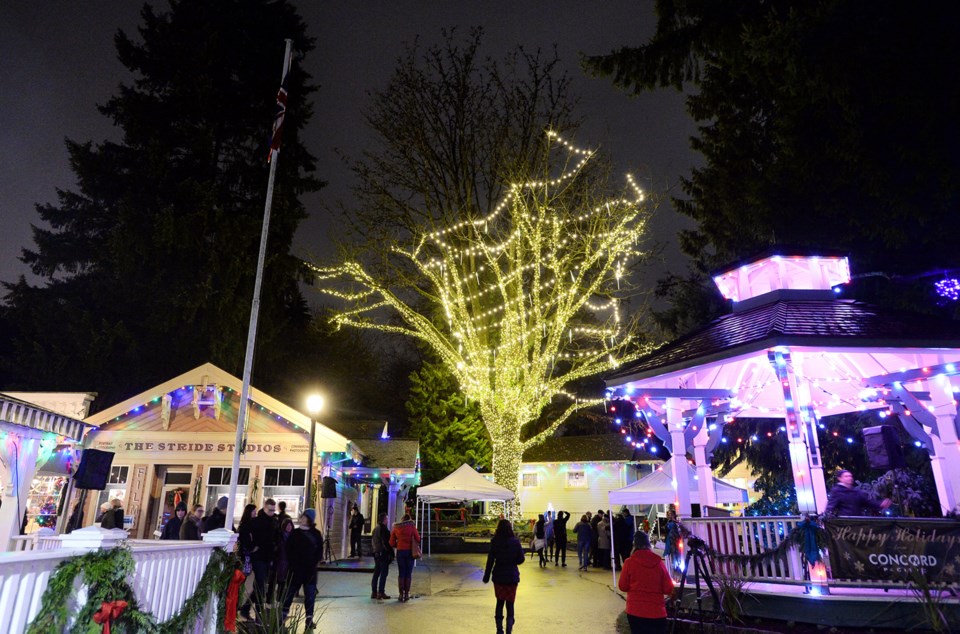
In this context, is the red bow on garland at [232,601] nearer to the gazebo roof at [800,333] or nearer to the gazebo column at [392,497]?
the gazebo roof at [800,333]

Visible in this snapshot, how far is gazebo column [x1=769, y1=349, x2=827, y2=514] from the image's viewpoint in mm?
8773

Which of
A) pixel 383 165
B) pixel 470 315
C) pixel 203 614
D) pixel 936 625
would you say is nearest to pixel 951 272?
pixel 936 625

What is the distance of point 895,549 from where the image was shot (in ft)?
25.9

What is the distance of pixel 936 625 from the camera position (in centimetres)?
704

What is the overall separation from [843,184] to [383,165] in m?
15.5

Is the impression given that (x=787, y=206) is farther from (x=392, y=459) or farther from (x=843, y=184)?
(x=392, y=459)

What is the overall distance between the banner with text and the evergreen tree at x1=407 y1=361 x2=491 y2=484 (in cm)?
3190

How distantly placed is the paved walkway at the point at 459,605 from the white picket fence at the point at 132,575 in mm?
2038

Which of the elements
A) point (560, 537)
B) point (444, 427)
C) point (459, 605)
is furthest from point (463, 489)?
point (444, 427)

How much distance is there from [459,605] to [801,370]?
7922 mm

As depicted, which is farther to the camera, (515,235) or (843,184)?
(515,235)

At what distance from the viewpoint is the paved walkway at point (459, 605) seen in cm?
916

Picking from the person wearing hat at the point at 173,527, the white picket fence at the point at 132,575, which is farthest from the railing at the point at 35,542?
the person wearing hat at the point at 173,527

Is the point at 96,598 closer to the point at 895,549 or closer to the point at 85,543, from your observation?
the point at 85,543
